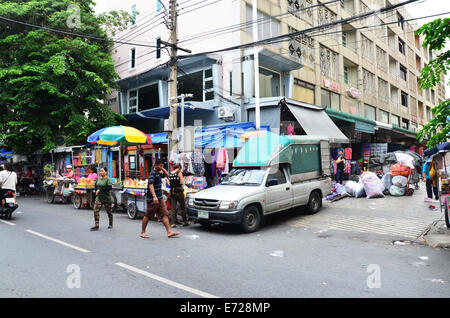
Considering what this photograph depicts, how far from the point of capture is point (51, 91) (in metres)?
16.3

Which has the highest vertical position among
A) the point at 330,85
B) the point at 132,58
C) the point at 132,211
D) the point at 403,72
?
the point at 403,72

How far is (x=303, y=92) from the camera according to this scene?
20078mm

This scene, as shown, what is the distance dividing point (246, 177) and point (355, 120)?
12.7 m

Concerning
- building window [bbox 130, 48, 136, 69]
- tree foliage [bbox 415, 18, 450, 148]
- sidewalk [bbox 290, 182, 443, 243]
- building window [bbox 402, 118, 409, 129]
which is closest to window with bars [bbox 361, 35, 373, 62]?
building window [bbox 402, 118, 409, 129]

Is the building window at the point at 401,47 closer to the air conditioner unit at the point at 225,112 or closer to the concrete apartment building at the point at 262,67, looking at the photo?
the concrete apartment building at the point at 262,67

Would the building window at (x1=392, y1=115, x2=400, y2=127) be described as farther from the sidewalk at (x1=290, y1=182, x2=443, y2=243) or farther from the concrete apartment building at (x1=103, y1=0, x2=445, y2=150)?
the sidewalk at (x1=290, y1=182, x2=443, y2=243)

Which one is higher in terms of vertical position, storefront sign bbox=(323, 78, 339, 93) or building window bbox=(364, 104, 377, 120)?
storefront sign bbox=(323, 78, 339, 93)

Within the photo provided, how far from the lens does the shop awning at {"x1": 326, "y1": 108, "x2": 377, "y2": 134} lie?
18.2 meters

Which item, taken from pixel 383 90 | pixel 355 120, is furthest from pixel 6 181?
pixel 383 90

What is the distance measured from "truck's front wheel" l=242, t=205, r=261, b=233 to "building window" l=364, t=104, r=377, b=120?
22.6 m

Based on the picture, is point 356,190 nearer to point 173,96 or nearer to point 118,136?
point 173,96

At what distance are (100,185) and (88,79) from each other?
11535 mm

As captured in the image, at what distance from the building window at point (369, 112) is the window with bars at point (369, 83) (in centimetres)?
118
